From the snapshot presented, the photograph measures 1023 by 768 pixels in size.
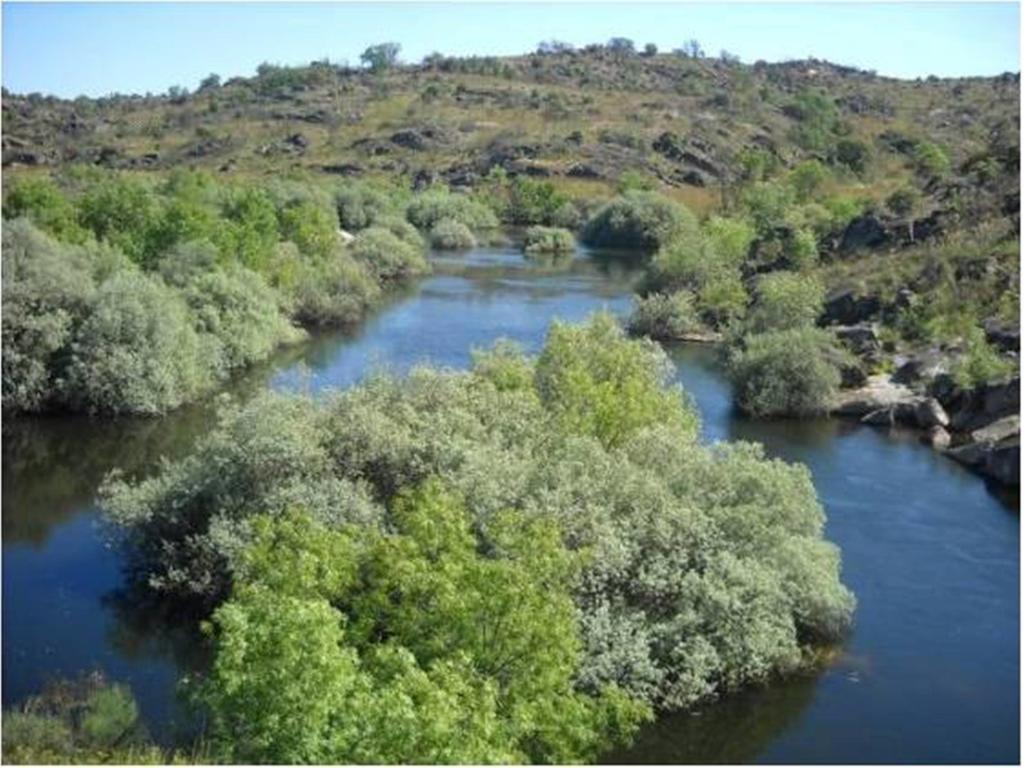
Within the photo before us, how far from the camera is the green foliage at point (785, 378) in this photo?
5366cm

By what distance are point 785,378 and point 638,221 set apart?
201 feet

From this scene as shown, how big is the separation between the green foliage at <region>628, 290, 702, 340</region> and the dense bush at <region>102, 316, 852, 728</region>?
114 ft

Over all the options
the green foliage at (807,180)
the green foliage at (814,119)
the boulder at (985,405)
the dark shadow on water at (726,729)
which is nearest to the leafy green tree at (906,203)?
the boulder at (985,405)

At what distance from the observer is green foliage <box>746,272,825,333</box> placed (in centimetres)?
6319

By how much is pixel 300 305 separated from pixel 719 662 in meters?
46.3

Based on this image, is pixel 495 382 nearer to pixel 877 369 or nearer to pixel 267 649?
pixel 267 649

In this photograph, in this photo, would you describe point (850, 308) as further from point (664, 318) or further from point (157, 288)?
point (157, 288)

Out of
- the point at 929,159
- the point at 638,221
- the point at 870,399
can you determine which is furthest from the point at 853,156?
the point at 870,399

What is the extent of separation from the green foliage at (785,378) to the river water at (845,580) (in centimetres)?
100

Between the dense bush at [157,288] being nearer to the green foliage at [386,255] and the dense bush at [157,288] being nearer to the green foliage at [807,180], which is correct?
the green foliage at [386,255]

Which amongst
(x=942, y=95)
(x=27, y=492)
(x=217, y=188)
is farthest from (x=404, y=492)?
(x=942, y=95)

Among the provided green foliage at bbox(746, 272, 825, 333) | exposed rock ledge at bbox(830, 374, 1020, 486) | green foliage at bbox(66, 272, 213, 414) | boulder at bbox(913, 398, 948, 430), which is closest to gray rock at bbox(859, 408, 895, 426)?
exposed rock ledge at bbox(830, 374, 1020, 486)

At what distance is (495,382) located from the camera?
37500 mm

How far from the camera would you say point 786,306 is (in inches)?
2512
